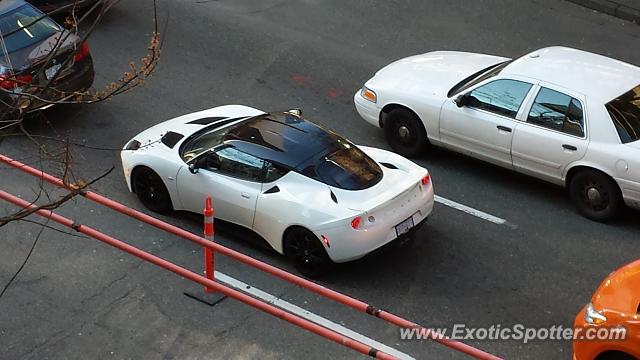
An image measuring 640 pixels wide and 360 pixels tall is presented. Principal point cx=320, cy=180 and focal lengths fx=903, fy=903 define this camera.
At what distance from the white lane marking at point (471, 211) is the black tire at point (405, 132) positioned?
99 centimetres

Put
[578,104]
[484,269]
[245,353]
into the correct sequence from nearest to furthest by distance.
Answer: [245,353] → [484,269] → [578,104]

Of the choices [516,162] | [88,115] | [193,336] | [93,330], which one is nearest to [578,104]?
[516,162]

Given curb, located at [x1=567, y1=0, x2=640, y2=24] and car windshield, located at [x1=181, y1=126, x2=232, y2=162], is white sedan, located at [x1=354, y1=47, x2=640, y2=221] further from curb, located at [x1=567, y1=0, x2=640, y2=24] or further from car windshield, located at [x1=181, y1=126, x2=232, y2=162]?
curb, located at [x1=567, y1=0, x2=640, y2=24]

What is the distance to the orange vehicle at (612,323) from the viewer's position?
6676 mm

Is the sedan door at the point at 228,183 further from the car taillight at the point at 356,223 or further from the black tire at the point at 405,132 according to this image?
the black tire at the point at 405,132

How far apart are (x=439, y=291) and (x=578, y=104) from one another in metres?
2.82

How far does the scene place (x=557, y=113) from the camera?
33.1 ft

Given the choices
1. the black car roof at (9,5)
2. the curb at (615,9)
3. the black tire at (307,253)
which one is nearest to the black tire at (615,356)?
the black tire at (307,253)

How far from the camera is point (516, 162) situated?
10.4m

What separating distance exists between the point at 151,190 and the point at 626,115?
5.27 metres

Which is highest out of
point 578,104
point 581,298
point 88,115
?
point 578,104

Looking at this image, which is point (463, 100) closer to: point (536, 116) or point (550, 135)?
point (536, 116)

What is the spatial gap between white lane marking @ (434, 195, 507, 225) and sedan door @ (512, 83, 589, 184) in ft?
2.48

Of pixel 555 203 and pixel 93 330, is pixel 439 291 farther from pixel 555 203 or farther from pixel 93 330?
pixel 93 330
